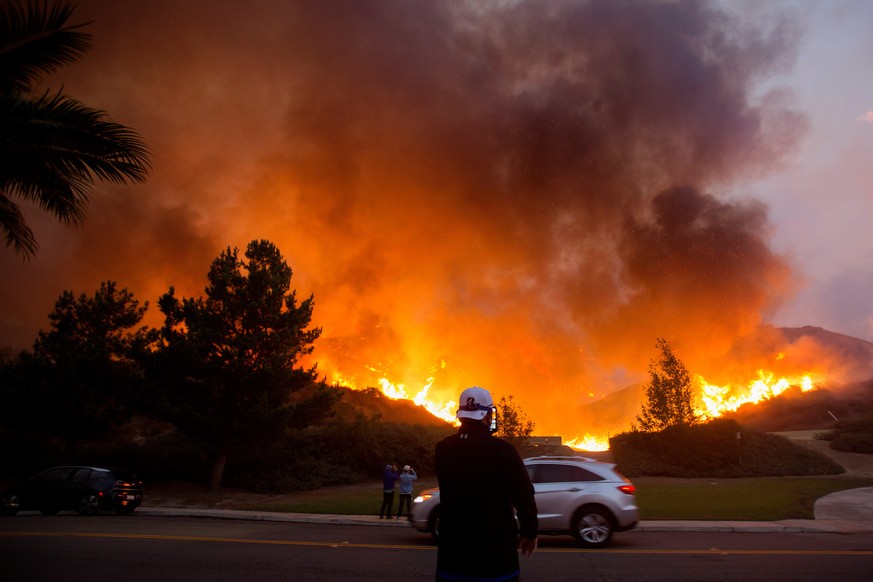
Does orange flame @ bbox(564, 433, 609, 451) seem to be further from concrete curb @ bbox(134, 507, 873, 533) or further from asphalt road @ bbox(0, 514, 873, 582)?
asphalt road @ bbox(0, 514, 873, 582)

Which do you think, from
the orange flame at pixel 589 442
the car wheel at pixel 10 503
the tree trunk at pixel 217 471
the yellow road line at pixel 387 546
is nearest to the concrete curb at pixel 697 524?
the yellow road line at pixel 387 546

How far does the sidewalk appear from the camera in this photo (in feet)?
42.5

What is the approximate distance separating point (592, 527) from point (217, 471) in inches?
786

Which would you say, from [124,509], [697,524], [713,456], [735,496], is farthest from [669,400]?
[124,509]

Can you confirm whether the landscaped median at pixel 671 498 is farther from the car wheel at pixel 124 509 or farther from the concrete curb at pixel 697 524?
the car wheel at pixel 124 509

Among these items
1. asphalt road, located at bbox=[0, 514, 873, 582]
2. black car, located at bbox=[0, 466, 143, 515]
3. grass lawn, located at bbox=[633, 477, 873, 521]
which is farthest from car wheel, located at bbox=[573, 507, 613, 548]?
black car, located at bbox=[0, 466, 143, 515]

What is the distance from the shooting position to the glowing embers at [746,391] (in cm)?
5428

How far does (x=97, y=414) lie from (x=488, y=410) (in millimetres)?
35097

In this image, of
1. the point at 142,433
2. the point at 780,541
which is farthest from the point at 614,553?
the point at 142,433

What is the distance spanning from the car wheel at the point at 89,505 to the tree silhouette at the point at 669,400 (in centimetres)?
3038

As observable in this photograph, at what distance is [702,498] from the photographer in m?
20.1

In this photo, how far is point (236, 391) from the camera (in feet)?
78.2

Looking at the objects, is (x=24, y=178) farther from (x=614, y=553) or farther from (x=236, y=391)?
(x=236, y=391)

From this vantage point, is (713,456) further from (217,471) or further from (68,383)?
(68,383)
